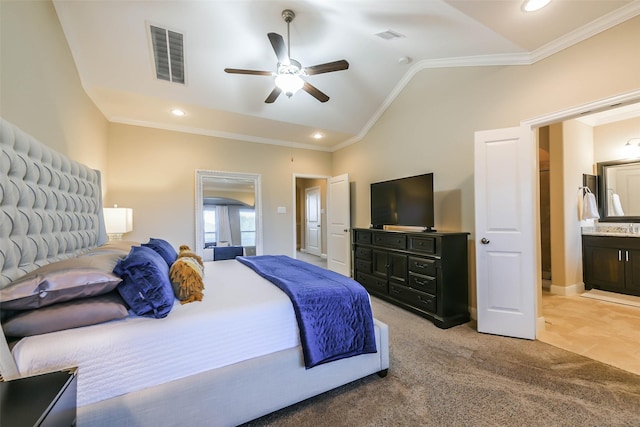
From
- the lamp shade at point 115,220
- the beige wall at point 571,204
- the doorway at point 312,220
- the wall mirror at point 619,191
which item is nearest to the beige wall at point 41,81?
the lamp shade at point 115,220

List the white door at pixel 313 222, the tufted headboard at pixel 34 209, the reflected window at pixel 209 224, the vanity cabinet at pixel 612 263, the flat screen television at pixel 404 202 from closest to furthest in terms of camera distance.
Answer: the tufted headboard at pixel 34 209 < the flat screen television at pixel 404 202 < the vanity cabinet at pixel 612 263 < the reflected window at pixel 209 224 < the white door at pixel 313 222

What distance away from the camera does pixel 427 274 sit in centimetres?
297

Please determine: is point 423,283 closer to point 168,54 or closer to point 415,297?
point 415,297

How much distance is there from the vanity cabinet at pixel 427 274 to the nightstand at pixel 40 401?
114 inches

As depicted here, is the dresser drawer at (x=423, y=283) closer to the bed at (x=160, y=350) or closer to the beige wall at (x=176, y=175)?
the bed at (x=160, y=350)

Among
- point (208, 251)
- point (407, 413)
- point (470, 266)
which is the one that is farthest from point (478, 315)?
point (208, 251)

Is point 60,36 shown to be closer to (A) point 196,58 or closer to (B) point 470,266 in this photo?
(A) point 196,58

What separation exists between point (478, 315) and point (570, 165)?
2927mm

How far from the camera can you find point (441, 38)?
9.09 ft

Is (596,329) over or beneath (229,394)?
beneath

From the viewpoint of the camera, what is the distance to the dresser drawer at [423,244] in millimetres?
2900

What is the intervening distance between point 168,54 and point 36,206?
2198mm

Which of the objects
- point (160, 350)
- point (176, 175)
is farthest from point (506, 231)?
point (176, 175)

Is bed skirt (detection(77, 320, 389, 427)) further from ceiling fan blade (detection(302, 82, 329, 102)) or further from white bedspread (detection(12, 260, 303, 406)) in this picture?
ceiling fan blade (detection(302, 82, 329, 102))
